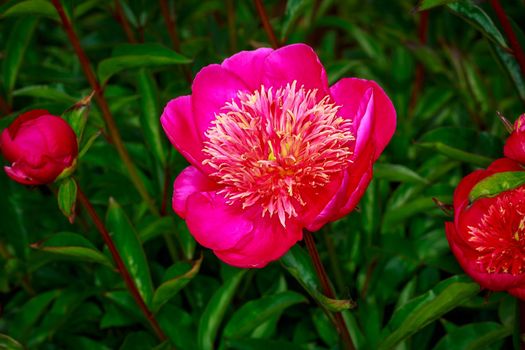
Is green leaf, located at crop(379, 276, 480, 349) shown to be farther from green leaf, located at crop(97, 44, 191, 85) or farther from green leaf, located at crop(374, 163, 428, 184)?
green leaf, located at crop(97, 44, 191, 85)

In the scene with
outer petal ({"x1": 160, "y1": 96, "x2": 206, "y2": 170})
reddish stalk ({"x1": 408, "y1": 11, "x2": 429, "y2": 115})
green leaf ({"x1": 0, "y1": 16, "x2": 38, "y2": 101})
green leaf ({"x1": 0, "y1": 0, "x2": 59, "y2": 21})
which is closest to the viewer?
outer petal ({"x1": 160, "y1": 96, "x2": 206, "y2": 170})

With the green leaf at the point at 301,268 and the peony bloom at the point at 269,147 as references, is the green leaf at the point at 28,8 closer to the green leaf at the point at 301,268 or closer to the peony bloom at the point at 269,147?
the peony bloom at the point at 269,147

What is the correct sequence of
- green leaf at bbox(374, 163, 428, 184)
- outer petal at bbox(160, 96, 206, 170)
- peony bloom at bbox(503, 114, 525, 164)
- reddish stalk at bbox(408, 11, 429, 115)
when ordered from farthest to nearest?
1. reddish stalk at bbox(408, 11, 429, 115)
2. green leaf at bbox(374, 163, 428, 184)
3. outer petal at bbox(160, 96, 206, 170)
4. peony bloom at bbox(503, 114, 525, 164)

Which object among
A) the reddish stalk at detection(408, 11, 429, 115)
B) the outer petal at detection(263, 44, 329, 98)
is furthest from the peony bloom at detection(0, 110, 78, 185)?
the reddish stalk at detection(408, 11, 429, 115)

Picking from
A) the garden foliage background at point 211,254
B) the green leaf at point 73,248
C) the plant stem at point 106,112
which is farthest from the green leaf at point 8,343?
the plant stem at point 106,112

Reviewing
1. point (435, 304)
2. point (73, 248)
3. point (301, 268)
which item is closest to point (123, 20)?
point (73, 248)

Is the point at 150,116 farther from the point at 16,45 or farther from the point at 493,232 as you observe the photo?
the point at 493,232

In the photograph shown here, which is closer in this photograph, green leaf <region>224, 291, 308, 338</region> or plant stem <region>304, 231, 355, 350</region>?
plant stem <region>304, 231, 355, 350</region>
